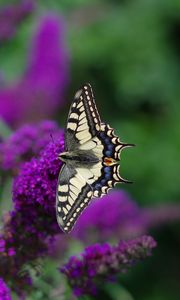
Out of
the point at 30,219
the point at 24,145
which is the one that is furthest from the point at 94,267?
the point at 24,145

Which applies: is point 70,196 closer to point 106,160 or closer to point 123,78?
point 106,160

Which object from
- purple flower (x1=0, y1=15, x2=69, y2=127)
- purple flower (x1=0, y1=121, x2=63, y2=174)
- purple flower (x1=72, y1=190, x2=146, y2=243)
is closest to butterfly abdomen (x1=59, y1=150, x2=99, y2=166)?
purple flower (x1=0, y1=121, x2=63, y2=174)

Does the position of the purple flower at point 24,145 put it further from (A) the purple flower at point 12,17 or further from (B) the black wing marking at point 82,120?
(A) the purple flower at point 12,17

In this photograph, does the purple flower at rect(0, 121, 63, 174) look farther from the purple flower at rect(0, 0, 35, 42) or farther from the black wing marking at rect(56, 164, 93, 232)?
the purple flower at rect(0, 0, 35, 42)

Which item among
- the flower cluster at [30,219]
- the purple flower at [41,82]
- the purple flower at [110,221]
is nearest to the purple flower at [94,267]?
the flower cluster at [30,219]

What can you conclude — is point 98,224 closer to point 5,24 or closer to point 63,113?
point 5,24

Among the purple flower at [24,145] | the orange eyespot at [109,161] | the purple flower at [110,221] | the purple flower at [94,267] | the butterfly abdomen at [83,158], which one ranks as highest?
the purple flower at [24,145]
